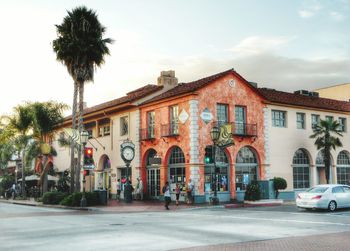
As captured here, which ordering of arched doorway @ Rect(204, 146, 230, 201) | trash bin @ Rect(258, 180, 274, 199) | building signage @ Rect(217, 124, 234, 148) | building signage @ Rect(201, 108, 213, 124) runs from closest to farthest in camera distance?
building signage @ Rect(217, 124, 234, 148) → trash bin @ Rect(258, 180, 274, 199) → building signage @ Rect(201, 108, 213, 124) → arched doorway @ Rect(204, 146, 230, 201)

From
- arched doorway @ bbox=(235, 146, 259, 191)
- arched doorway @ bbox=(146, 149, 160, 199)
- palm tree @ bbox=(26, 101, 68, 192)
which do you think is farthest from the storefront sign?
palm tree @ bbox=(26, 101, 68, 192)

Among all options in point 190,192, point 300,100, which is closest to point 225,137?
point 190,192

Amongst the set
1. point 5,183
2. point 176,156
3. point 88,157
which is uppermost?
point 176,156

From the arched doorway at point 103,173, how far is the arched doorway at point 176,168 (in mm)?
9133

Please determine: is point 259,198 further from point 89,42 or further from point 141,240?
point 141,240

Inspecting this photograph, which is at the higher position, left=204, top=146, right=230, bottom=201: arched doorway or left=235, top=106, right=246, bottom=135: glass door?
left=235, top=106, right=246, bottom=135: glass door

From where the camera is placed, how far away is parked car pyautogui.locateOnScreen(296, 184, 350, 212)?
21688mm

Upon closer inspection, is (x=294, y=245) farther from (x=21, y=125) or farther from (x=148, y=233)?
(x=21, y=125)

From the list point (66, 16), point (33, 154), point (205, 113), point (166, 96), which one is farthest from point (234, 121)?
point (33, 154)

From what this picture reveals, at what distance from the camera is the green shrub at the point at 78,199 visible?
27709 millimetres

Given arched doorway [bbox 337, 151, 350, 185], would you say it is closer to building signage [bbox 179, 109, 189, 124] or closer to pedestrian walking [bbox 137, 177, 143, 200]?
building signage [bbox 179, 109, 189, 124]

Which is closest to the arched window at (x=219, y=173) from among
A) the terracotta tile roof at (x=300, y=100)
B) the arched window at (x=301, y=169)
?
the terracotta tile roof at (x=300, y=100)

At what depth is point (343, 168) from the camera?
128ft

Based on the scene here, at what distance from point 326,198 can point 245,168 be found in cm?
1107
